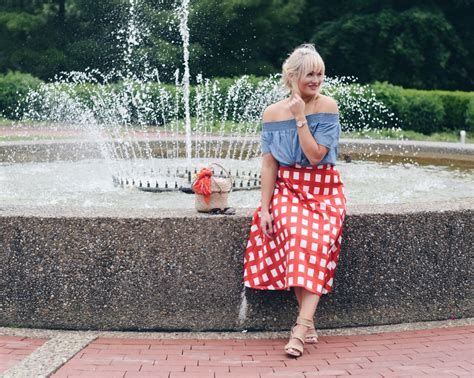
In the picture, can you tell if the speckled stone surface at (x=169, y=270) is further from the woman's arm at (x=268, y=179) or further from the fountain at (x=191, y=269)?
the woman's arm at (x=268, y=179)

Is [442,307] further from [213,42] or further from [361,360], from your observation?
[213,42]

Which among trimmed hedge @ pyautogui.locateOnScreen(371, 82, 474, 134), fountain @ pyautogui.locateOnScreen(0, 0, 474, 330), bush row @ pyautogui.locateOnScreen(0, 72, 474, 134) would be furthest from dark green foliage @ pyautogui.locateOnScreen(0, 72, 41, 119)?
fountain @ pyautogui.locateOnScreen(0, 0, 474, 330)

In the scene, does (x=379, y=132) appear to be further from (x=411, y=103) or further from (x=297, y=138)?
(x=297, y=138)

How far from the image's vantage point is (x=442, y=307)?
4293mm

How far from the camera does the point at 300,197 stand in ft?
12.9

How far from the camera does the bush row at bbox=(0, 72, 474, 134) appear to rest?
1967 centimetres

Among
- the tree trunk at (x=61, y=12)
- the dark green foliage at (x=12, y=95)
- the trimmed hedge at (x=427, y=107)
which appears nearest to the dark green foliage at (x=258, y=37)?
the tree trunk at (x=61, y=12)

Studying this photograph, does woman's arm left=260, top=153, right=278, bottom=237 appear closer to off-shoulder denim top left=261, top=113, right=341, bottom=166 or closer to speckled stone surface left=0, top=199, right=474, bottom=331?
off-shoulder denim top left=261, top=113, right=341, bottom=166

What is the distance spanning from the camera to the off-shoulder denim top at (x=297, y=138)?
3.93 m

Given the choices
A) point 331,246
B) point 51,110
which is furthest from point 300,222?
point 51,110

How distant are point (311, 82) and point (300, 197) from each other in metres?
0.57

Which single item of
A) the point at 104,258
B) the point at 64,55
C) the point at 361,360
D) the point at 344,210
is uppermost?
the point at 64,55

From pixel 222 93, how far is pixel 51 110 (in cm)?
507

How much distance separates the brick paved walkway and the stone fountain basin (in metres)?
0.17
